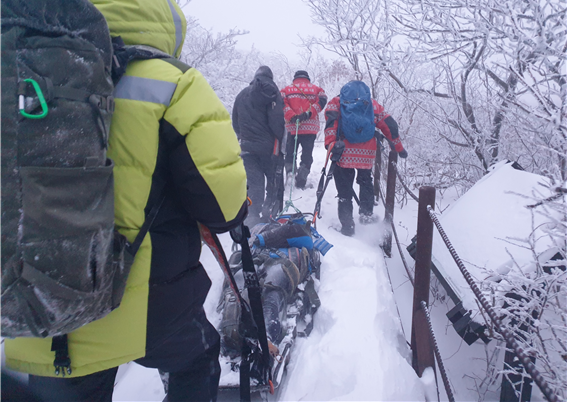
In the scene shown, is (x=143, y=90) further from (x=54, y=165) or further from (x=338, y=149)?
(x=338, y=149)

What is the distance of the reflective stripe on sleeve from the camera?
96 cm

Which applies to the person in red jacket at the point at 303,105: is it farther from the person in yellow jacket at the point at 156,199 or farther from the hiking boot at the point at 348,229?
the person in yellow jacket at the point at 156,199

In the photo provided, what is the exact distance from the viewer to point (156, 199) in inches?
41.7

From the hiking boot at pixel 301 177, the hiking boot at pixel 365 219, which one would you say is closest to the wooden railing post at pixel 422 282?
the hiking boot at pixel 365 219

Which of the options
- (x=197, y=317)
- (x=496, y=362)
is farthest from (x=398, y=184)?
(x=197, y=317)

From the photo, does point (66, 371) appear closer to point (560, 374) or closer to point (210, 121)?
point (210, 121)

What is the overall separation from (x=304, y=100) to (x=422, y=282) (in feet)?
11.5

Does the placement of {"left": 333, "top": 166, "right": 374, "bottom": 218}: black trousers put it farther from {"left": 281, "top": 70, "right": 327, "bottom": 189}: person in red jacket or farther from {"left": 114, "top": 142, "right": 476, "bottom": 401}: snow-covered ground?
{"left": 281, "top": 70, "right": 327, "bottom": 189}: person in red jacket

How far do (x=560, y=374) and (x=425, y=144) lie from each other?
5485 mm

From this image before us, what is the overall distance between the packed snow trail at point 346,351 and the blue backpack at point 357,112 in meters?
1.56

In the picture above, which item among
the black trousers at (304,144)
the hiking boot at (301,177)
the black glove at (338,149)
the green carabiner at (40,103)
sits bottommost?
the hiking boot at (301,177)

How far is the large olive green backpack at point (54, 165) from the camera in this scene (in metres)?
0.70

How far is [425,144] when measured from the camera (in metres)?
6.44

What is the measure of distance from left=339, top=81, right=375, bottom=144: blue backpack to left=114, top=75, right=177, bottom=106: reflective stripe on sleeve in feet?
10.7
